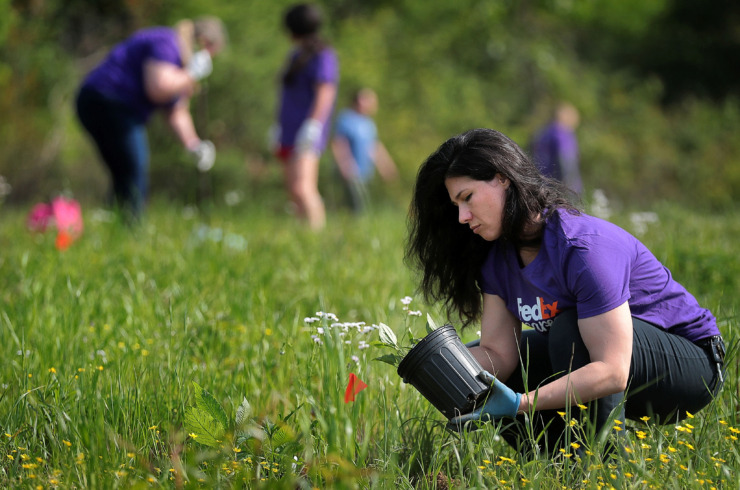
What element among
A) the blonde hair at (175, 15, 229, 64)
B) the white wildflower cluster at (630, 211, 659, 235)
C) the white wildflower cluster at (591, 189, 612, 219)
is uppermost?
the blonde hair at (175, 15, 229, 64)

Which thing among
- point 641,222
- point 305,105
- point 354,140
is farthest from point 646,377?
point 354,140

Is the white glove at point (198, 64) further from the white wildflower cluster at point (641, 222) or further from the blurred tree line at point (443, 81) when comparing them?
the white wildflower cluster at point (641, 222)

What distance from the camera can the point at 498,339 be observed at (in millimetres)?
2252

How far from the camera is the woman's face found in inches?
81.1

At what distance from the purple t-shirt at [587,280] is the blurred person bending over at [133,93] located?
10.7ft

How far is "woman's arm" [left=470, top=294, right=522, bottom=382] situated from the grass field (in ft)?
0.72

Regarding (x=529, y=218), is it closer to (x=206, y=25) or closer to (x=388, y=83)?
(x=206, y=25)

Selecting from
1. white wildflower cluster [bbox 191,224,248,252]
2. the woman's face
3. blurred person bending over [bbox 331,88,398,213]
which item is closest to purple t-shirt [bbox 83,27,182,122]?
white wildflower cluster [bbox 191,224,248,252]

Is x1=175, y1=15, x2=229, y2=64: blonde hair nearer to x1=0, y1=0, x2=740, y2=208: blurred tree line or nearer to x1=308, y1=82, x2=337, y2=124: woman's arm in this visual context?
x1=308, y1=82, x2=337, y2=124: woman's arm

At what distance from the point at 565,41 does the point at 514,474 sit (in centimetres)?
1985

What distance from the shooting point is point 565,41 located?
2019 centimetres

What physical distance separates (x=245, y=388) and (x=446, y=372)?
68 cm

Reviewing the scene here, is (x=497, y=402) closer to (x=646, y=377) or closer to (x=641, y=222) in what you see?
(x=646, y=377)

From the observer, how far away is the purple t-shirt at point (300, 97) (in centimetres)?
557
